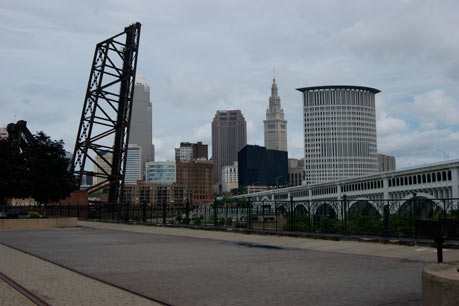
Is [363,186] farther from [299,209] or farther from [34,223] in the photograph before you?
[299,209]

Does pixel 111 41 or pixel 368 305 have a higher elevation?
pixel 111 41

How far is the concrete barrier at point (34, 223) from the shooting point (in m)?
32.9

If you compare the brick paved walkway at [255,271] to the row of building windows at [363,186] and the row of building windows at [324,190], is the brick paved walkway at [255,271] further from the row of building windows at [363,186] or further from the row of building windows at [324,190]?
the row of building windows at [324,190]

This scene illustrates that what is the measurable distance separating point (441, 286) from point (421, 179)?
10977 centimetres

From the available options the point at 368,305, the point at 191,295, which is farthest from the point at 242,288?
the point at 368,305

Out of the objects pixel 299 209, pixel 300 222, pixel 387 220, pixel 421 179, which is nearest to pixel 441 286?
pixel 387 220

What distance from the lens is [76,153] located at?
4891 cm

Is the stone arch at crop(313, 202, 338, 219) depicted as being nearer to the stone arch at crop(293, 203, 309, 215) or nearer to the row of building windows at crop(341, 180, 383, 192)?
the stone arch at crop(293, 203, 309, 215)

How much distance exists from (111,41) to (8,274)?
4077 centimetres

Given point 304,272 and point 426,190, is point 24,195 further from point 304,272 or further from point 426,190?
point 426,190

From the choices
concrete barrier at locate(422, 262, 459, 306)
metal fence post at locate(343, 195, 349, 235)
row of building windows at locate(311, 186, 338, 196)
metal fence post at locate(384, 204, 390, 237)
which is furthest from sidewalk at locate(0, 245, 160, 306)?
row of building windows at locate(311, 186, 338, 196)

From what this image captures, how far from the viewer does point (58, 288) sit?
9.05 metres

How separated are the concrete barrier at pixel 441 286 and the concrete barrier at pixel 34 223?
3125 centimetres

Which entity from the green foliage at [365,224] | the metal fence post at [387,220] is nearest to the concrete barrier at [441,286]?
the metal fence post at [387,220]
